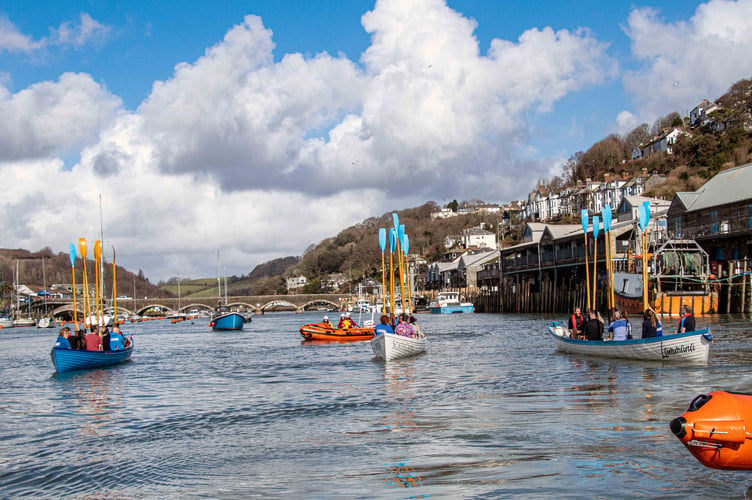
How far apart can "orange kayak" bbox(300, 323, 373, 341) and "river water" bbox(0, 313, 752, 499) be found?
19.6 meters

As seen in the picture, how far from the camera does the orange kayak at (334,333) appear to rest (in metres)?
47.4

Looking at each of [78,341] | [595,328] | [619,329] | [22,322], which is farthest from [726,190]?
[22,322]

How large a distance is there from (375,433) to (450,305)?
93590mm

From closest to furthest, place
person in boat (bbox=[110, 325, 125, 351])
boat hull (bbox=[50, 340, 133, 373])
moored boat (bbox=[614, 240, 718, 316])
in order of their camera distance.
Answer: boat hull (bbox=[50, 340, 133, 373]) < person in boat (bbox=[110, 325, 125, 351]) < moored boat (bbox=[614, 240, 718, 316])

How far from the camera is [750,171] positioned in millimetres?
68375

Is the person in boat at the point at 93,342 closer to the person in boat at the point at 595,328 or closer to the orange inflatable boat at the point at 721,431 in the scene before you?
the person in boat at the point at 595,328

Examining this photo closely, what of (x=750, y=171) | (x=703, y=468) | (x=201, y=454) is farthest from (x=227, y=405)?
(x=750, y=171)

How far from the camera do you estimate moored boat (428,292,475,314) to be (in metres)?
105

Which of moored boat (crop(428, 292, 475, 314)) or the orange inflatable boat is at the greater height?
the orange inflatable boat

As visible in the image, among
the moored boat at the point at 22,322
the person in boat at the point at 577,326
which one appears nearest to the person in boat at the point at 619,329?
the person in boat at the point at 577,326

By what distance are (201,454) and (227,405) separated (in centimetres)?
644

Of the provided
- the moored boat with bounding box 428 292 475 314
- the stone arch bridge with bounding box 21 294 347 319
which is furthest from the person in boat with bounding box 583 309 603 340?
the stone arch bridge with bounding box 21 294 347 319

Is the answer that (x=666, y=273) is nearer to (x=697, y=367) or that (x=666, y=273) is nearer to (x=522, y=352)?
(x=522, y=352)

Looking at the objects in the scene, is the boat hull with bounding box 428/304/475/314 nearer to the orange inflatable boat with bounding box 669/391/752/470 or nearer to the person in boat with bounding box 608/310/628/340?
the person in boat with bounding box 608/310/628/340
